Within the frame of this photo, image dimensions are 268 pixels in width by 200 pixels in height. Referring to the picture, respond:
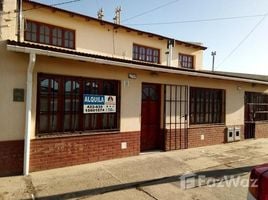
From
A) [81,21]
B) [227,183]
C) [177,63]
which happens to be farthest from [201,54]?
[227,183]

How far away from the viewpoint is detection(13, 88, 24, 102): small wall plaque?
21.1 feet

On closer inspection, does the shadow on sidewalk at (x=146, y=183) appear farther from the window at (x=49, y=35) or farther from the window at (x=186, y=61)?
the window at (x=186, y=61)

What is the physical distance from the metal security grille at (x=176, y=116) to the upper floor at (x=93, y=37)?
524 cm

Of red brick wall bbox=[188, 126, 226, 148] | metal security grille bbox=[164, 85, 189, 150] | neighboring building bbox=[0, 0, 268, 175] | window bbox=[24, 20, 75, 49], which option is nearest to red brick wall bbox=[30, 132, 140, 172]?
neighboring building bbox=[0, 0, 268, 175]

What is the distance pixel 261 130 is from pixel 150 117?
7.82m

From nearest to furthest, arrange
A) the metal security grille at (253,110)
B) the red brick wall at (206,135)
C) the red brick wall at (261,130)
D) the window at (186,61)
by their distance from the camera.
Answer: the red brick wall at (206,135)
the metal security grille at (253,110)
the red brick wall at (261,130)
the window at (186,61)

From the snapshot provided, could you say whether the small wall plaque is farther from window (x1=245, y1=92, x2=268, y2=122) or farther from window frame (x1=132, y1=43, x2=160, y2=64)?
window (x1=245, y1=92, x2=268, y2=122)

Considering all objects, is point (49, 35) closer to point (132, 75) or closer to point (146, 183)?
Answer: point (132, 75)

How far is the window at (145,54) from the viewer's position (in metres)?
15.0

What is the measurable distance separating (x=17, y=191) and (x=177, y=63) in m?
13.6

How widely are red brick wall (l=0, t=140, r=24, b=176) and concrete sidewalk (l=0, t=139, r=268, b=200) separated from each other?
0.25m

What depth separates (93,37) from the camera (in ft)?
43.3

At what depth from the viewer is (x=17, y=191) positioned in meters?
5.43

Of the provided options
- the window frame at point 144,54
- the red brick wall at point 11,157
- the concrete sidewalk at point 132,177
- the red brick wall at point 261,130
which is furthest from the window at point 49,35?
the red brick wall at point 261,130
